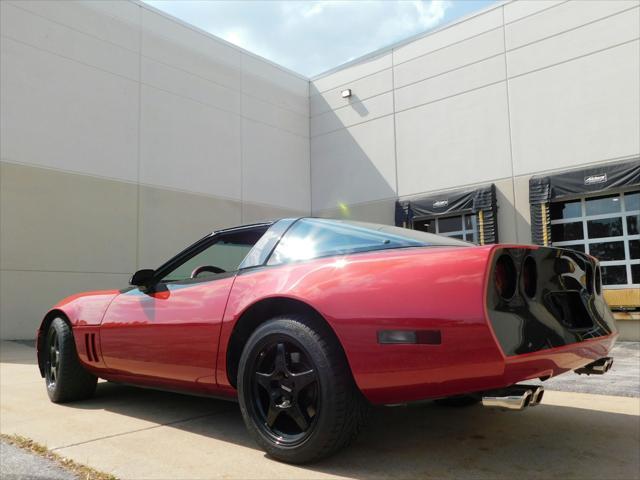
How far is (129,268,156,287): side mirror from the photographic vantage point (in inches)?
132

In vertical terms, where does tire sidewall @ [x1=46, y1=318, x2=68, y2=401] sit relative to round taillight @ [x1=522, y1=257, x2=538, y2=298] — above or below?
below

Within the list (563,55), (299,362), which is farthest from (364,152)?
(299,362)

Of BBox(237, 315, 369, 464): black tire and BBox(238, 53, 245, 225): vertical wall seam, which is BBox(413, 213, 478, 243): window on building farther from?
BBox(237, 315, 369, 464): black tire

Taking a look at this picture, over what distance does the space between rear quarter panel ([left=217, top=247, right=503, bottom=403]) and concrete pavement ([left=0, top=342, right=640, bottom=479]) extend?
0.48 metres

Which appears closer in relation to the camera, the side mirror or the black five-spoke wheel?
the black five-spoke wheel

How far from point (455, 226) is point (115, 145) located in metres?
8.13

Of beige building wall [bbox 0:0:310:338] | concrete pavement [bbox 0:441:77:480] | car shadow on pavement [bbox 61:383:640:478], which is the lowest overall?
car shadow on pavement [bbox 61:383:640:478]

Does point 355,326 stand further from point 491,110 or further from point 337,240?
point 491,110

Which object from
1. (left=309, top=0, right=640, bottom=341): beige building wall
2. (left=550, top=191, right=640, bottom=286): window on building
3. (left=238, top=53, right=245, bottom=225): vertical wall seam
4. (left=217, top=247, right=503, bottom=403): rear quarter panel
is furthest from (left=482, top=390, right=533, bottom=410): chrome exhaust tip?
(left=238, top=53, right=245, bottom=225): vertical wall seam

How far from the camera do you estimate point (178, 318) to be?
301 cm

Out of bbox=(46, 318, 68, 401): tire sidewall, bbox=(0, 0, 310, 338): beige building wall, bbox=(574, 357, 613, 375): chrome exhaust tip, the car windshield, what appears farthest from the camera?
bbox=(0, 0, 310, 338): beige building wall

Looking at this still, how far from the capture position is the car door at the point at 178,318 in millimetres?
2844

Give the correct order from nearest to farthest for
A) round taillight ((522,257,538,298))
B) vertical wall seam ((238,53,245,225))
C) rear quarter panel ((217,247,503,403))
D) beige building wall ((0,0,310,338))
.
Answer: rear quarter panel ((217,247,503,403)) < round taillight ((522,257,538,298)) < beige building wall ((0,0,310,338)) < vertical wall seam ((238,53,245,225))

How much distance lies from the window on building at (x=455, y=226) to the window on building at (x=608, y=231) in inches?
74.2
